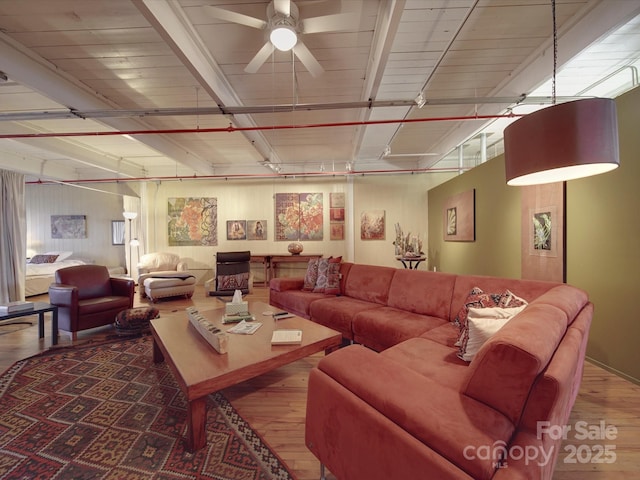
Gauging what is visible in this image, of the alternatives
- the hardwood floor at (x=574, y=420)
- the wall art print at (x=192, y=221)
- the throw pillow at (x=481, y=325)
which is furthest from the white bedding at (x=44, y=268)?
the throw pillow at (x=481, y=325)

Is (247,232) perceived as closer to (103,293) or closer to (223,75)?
(103,293)

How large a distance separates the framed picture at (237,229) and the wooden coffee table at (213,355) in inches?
170

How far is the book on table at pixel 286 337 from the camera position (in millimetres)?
1966

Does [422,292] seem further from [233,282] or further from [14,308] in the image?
[14,308]

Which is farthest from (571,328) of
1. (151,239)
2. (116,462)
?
(151,239)

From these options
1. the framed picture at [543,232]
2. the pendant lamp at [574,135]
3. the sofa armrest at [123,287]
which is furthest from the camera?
the sofa armrest at [123,287]

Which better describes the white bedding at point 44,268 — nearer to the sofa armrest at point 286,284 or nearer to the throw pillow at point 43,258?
the throw pillow at point 43,258

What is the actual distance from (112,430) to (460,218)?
543 cm

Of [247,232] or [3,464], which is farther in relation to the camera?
[247,232]

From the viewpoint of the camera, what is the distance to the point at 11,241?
4301 millimetres

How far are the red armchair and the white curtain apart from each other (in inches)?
71.4

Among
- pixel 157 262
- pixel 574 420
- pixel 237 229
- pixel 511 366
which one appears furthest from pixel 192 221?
pixel 574 420

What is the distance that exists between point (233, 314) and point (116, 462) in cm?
133

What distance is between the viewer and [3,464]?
1.43 meters
